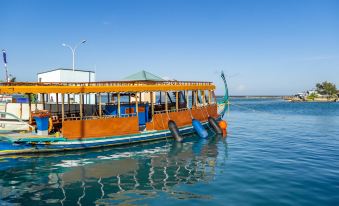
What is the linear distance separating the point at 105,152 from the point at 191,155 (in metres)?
5.55

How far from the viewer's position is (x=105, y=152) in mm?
17844

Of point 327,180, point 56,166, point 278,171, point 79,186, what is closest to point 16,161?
point 56,166

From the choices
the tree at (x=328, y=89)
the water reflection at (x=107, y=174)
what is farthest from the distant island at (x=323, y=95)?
the water reflection at (x=107, y=174)

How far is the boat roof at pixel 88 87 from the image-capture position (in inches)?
636

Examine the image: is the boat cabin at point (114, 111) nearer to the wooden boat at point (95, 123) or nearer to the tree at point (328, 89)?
the wooden boat at point (95, 123)

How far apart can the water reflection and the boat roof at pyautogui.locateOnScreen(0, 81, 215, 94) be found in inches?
155

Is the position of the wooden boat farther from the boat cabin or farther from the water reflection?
the water reflection

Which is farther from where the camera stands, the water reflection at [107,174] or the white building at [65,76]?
the white building at [65,76]

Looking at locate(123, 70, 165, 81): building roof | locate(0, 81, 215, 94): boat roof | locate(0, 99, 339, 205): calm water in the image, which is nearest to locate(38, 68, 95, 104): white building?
locate(123, 70, 165, 81): building roof

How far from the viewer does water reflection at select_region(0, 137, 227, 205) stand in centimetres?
1027

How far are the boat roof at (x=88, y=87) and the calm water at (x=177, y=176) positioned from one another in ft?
13.0

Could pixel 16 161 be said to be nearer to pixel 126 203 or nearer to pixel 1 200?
pixel 1 200

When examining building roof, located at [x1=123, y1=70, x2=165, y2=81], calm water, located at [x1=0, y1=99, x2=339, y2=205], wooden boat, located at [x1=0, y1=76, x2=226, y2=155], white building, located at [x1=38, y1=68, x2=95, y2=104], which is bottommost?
calm water, located at [x1=0, y1=99, x2=339, y2=205]

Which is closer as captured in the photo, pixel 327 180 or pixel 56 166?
pixel 327 180
